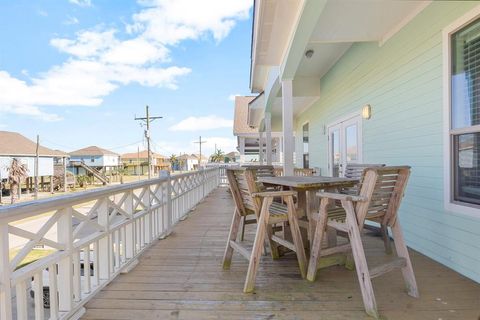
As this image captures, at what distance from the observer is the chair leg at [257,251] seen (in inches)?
86.2

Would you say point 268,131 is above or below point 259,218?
above

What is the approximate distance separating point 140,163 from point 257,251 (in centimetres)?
5088

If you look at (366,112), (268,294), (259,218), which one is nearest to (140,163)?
(366,112)


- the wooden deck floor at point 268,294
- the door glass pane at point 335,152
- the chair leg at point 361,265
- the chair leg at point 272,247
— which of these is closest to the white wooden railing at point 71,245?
the wooden deck floor at point 268,294

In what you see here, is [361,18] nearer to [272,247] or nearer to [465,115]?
[465,115]

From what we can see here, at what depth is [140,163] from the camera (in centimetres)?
4972

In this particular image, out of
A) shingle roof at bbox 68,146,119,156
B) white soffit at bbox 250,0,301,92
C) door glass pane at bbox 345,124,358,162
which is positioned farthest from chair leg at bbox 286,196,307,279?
shingle roof at bbox 68,146,119,156

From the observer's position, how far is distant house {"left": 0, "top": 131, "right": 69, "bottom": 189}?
18.8m

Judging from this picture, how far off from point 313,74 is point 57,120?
4509cm

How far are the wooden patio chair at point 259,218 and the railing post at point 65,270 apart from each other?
125 centimetres

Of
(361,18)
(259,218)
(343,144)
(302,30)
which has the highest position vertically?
(361,18)

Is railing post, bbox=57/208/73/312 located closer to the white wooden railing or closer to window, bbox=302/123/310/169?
the white wooden railing

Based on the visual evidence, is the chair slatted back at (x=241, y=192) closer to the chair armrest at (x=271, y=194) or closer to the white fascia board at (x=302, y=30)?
the chair armrest at (x=271, y=194)

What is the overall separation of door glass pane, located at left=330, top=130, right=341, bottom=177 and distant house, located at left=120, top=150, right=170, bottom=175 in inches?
1630
